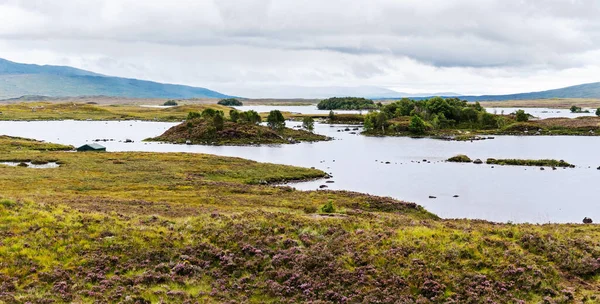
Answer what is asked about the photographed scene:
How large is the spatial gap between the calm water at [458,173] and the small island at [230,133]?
476 inches

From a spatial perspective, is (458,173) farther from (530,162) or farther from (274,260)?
(274,260)

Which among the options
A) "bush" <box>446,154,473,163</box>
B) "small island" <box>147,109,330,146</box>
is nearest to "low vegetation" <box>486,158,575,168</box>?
"bush" <box>446,154,473,163</box>

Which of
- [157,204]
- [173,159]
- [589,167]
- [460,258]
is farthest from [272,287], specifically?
[589,167]

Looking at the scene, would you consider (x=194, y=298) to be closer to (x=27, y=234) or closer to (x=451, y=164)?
(x=27, y=234)

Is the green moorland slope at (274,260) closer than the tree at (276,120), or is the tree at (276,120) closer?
the green moorland slope at (274,260)

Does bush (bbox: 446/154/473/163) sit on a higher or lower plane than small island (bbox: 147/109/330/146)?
lower

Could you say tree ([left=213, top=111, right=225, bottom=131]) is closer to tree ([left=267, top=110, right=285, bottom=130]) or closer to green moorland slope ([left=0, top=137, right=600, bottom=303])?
tree ([left=267, top=110, right=285, bottom=130])

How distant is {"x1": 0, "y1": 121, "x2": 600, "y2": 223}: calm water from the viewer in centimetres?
7150

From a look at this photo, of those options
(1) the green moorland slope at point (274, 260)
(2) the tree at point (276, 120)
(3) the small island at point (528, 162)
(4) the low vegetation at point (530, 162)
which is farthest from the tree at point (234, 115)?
(1) the green moorland slope at point (274, 260)

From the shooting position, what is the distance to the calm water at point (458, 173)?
235 ft

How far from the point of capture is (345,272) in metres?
26.2

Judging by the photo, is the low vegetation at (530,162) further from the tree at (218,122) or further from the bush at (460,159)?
the tree at (218,122)

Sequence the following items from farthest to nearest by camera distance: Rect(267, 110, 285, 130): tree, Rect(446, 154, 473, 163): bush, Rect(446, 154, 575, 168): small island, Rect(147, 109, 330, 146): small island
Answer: Rect(267, 110, 285, 130): tree
Rect(147, 109, 330, 146): small island
Rect(446, 154, 473, 163): bush
Rect(446, 154, 575, 168): small island

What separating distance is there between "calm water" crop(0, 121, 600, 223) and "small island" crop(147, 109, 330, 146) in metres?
12.1
